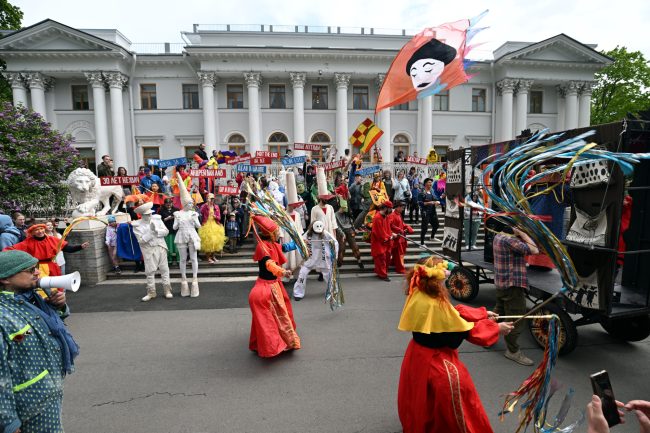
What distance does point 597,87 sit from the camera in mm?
31734

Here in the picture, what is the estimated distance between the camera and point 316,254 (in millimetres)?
7926

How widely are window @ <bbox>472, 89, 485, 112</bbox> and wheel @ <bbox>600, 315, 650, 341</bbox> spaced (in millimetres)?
25221

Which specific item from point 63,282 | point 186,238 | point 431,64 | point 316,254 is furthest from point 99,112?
point 63,282

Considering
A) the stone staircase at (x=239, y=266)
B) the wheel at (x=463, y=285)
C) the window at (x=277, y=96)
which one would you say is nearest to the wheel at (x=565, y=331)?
the wheel at (x=463, y=285)

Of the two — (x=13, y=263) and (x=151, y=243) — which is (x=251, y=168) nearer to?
(x=151, y=243)

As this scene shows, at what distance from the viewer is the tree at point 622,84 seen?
29.6m

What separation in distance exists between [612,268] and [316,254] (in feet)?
16.8

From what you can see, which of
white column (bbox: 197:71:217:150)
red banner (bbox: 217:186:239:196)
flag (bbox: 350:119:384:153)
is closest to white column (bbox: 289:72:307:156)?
white column (bbox: 197:71:217:150)

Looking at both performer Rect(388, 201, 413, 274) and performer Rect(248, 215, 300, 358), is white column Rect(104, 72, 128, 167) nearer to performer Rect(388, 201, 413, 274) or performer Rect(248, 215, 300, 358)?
performer Rect(388, 201, 413, 274)

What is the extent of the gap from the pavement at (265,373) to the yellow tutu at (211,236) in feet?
9.89

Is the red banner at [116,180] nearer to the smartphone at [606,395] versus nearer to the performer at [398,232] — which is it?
the performer at [398,232]

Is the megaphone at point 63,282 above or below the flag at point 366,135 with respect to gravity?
below

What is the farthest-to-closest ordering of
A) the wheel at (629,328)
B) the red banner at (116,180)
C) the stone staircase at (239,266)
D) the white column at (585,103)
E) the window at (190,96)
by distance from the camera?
1. the white column at (585,103)
2. the window at (190,96)
3. the red banner at (116,180)
4. the stone staircase at (239,266)
5. the wheel at (629,328)

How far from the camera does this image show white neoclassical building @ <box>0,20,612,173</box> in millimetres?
23906
